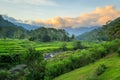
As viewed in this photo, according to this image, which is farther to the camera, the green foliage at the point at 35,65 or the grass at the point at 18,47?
the grass at the point at 18,47

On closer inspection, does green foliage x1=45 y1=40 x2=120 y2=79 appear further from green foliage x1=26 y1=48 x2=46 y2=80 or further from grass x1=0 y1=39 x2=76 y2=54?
grass x1=0 y1=39 x2=76 y2=54

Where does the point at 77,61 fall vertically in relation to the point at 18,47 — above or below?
below

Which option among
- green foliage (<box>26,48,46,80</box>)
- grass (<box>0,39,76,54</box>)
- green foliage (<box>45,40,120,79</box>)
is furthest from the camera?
grass (<box>0,39,76,54</box>)

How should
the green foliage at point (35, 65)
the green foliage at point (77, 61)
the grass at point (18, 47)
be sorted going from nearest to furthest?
1. the green foliage at point (35, 65)
2. the green foliage at point (77, 61)
3. the grass at point (18, 47)

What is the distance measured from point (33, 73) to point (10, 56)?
40153mm

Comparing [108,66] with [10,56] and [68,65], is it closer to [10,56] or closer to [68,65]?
[68,65]

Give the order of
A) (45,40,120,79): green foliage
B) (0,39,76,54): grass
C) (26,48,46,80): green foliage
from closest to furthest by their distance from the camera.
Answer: (26,48,46,80): green foliage
(45,40,120,79): green foliage
(0,39,76,54): grass

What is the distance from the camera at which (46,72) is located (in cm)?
6412

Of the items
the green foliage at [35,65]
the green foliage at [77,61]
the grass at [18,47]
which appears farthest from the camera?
the grass at [18,47]

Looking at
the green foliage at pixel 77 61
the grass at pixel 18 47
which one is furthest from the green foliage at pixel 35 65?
Result: the grass at pixel 18 47

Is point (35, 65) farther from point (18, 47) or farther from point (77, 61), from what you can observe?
point (18, 47)

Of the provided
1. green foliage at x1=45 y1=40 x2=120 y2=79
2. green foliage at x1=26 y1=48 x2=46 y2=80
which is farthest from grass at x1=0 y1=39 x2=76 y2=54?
green foliage at x1=26 y1=48 x2=46 y2=80

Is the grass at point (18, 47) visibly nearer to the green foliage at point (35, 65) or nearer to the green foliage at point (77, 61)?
the green foliage at point (77, 61)

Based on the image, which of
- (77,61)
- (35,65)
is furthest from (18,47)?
(35,65)
